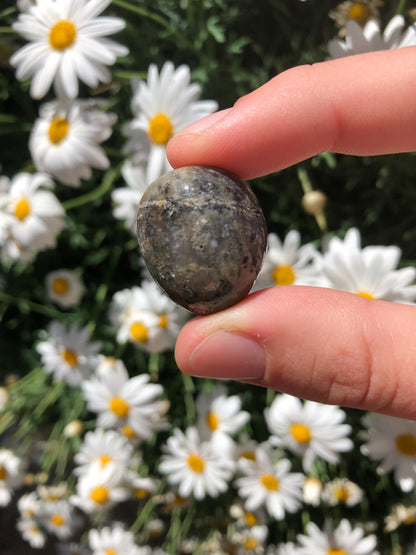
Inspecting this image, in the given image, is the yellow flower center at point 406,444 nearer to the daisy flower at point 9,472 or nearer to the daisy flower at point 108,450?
the daisy flower at point 108,450

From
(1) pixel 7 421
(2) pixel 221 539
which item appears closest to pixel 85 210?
(1) pixel 7 421

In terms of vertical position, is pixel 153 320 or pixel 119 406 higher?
pixel 153 320

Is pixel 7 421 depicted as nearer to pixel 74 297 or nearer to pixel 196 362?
pixel 74 297

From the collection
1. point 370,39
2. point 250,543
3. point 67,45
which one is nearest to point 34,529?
point 250,543

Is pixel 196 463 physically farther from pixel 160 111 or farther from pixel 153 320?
pixel 160 111

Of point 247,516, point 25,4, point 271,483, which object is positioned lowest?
point 247,516

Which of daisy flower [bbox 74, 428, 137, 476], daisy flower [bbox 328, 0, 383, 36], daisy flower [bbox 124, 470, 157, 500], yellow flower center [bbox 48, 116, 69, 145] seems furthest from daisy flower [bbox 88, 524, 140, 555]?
daisy flower [bbox 328, 0, 383, 36]
